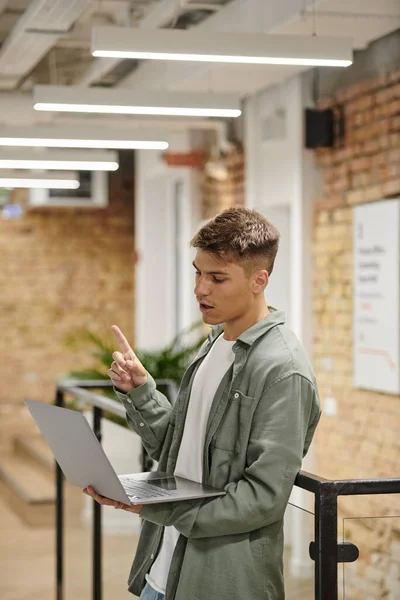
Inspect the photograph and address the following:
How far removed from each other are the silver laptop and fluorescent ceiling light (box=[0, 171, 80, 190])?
15.5 feet

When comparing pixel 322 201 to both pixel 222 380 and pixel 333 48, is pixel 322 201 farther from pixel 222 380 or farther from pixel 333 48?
pixel 222 380

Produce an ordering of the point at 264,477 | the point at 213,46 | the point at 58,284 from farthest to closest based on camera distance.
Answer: the point at 58,284
the point at 213,46
the point at 264,477

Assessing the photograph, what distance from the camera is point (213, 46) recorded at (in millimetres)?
3637

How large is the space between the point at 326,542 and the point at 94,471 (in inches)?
19.3

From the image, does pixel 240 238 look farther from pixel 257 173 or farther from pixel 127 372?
pixel 257 173

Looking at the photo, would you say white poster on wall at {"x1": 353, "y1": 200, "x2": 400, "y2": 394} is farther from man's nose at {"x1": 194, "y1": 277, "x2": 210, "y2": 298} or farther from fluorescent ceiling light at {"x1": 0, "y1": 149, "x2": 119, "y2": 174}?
man's nose at {"x1": 194, "y1": 277, "x2": 210, "y2": 298}

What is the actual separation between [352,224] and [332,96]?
842 millimetres

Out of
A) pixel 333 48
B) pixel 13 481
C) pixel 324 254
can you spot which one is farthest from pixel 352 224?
pixel 13 481

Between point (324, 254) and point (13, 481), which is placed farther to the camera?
point (13, 481)

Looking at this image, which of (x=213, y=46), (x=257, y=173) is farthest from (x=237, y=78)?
(x=213, y=46)

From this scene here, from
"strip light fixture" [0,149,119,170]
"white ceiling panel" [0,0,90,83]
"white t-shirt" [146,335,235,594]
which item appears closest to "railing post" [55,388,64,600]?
"strip light fixture" [0,149,119,170]

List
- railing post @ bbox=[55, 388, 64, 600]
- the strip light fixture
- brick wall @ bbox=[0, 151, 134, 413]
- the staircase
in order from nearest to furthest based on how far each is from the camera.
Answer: railing post @ bbox=[55, 388, 64, 600] → the strip light fixture → the staircase → brick wall @ bbox=[0, 151, 134, 413]

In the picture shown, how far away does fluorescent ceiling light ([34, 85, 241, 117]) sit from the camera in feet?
14.8

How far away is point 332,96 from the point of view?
20.4 feet
